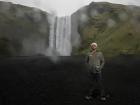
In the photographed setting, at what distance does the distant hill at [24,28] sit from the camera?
139 meters

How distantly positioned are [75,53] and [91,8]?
23.0 m

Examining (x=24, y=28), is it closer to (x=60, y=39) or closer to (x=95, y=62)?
(x=60, y=39)

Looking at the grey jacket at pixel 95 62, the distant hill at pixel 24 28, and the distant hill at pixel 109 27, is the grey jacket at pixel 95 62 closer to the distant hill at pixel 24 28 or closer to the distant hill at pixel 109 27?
the distant hill at pixel 109 27

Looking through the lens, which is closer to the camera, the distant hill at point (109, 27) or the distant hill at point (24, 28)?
the distant hill at point (109, 27)

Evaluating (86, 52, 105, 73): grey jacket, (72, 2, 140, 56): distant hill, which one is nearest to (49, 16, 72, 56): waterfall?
(72, 2, 140, 56): distant hill

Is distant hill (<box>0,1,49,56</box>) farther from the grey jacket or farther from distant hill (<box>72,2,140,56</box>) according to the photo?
the grey jacket

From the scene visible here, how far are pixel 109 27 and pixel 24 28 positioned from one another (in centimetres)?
3686

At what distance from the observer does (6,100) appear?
19438 millimetres

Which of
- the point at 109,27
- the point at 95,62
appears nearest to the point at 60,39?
the point at 109,27

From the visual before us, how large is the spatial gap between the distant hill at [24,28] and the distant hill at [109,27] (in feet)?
48.5

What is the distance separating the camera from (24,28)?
147000 mm

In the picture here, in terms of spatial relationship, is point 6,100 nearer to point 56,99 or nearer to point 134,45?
point 56,99

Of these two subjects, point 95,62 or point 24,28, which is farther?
point 24,28

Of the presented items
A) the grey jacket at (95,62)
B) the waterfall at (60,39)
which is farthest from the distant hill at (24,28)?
the grey jacket at (95,62)
